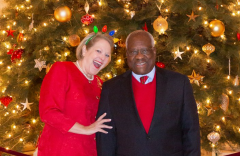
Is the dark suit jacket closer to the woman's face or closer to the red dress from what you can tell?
the red dress

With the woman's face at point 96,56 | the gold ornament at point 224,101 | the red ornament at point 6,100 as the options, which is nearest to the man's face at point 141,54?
the woman's face at point 96,56

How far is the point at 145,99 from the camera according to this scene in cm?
202

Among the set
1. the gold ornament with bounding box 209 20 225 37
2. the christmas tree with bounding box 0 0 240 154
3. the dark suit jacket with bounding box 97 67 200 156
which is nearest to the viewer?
the dark suit jacket with bounding box 97 67 200 156

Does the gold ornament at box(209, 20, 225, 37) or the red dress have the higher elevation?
the gold ornament at box(209, 20, 225, 37)

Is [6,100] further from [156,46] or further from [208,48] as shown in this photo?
[208,48]

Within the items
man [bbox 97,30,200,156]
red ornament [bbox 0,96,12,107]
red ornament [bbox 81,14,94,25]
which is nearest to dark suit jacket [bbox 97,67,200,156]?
man [bbox 97,30,200,156]

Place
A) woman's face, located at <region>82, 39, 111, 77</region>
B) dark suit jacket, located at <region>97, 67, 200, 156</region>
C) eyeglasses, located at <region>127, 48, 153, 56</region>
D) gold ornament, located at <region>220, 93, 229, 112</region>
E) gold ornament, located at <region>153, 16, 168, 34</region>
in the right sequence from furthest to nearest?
1. gold ornament, located at <region>220, 93, 229, 112</region>
2. gold ornament, located at <region>153, 16, 168, 34</region>
3. woman's face, located at <region>82, 39, 111, 77</region>
4. eyeglasses, located at <region>127, 48, 153, 56</region>
5. dark suit jacket, located at <region>97, 67, 200, 156</region>

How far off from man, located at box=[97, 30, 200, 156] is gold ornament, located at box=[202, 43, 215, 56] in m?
1.32

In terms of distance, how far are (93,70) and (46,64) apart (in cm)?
151

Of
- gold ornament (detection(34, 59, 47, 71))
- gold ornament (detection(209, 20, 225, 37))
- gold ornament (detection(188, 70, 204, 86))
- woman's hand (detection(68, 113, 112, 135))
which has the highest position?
gold ornament (detection(209, 20, 225, 37))

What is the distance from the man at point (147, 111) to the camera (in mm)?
1927

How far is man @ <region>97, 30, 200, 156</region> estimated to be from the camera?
193 cm

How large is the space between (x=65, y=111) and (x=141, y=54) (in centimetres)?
69

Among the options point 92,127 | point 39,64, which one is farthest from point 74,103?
point 39,64
